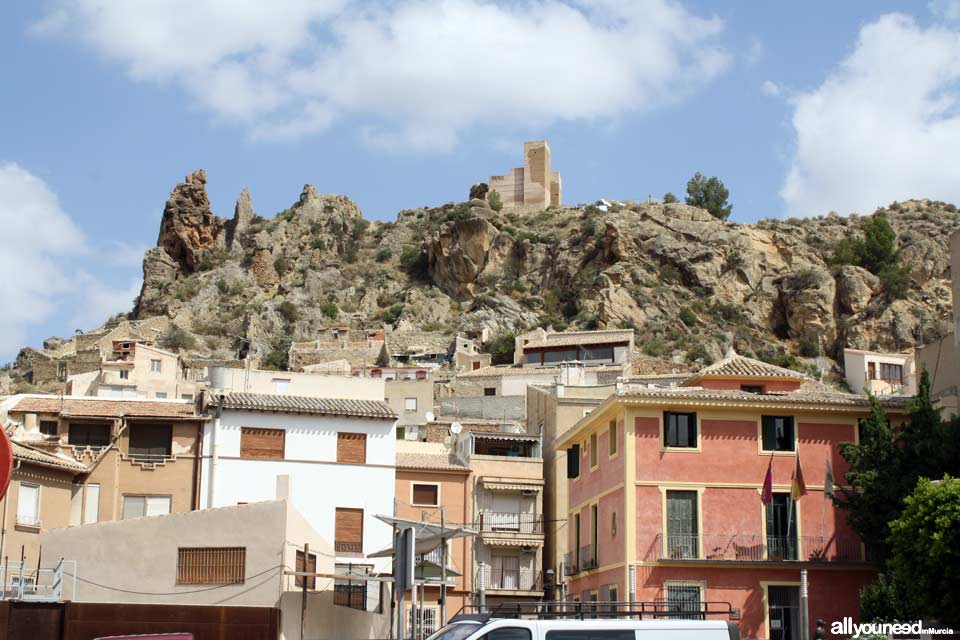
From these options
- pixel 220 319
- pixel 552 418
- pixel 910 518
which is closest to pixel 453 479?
pixel 552 418

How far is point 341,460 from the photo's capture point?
43.5 meters

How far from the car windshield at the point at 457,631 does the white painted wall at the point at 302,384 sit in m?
28.8

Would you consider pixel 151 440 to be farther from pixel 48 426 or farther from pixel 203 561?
pixel 203 561

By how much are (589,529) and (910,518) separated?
493 inches

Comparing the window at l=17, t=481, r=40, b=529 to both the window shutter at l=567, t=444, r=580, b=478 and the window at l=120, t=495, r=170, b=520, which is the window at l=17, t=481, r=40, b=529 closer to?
the window at l=120, t=495, r=170, b=520

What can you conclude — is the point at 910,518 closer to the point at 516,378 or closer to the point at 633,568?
the point at 633,568

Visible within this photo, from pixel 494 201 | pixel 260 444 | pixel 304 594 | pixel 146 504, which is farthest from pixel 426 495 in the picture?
pixel 494 201

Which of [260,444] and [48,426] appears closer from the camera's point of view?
[260,444]

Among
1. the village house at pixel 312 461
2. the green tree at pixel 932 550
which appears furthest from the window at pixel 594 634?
the village house at pixel 312 461

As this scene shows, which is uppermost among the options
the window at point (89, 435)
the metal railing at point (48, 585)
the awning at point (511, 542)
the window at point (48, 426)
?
the window at point (48, 426)

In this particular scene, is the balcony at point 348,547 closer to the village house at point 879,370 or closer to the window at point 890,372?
the village house at point 879,370

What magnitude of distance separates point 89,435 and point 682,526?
842 inches

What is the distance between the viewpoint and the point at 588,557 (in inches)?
1535

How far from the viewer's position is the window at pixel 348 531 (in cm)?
4197
